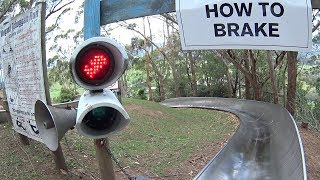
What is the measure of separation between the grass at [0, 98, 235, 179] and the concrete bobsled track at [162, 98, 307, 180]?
768 mm

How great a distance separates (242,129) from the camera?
1288 cm

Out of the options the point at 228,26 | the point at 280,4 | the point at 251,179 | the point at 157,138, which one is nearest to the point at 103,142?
the point at 228,26

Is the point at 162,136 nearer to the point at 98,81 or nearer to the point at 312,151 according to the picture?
the point at 312,151

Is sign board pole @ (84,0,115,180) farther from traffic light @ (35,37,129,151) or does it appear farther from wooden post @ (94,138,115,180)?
traffic light @ (35,37,129,151)

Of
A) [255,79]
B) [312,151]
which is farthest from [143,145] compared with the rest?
[255,79]

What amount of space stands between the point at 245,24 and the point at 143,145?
25.6 feet

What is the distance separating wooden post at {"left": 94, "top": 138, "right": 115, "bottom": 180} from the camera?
3.28m

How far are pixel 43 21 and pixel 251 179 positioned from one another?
527cm

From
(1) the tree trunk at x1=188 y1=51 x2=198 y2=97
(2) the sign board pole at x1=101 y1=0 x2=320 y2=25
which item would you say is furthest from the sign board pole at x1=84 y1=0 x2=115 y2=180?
(1) the tree trunk at x1=188 y1=51 x2=198 y2=97

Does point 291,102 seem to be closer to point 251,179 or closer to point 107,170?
point 251,179

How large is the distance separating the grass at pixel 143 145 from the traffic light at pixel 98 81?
387 cm

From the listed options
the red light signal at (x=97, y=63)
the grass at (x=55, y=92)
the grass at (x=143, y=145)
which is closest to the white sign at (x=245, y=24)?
the red light signal at (x=97, y=63)

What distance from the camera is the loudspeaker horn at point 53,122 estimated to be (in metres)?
2.66

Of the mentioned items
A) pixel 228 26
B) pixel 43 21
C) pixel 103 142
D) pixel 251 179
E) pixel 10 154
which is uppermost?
pixel 43 21
